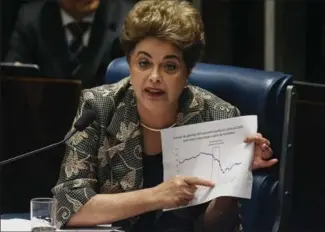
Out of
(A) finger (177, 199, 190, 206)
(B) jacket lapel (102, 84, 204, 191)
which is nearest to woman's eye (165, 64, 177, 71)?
(B) jacket lapel (102, 84, 204, 191)

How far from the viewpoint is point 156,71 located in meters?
2.36

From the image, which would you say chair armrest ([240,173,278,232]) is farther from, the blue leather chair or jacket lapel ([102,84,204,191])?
jacket lapel ([102,84,204,191])

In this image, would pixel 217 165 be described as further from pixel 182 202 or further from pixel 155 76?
pixel 155 76

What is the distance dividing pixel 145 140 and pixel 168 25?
1.11ft

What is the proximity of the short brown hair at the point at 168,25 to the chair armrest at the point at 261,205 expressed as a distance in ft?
1.37

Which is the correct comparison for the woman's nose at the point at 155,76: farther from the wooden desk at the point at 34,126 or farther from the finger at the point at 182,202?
the wooden desk at the point at 34,126

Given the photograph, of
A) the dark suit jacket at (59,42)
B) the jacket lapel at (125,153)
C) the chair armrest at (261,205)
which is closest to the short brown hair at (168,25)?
the jacket lapel at (125,153)

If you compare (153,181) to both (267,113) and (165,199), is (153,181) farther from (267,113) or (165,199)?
(267,113)

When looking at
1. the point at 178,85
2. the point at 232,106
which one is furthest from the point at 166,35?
the point at 232,106

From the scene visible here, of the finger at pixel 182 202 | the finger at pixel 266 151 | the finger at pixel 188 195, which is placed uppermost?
the finger at pixel 266 151

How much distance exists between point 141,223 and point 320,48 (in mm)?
2094

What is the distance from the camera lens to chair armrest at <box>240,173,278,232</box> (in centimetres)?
257

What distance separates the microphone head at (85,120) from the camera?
222cm

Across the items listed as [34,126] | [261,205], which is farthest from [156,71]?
[34,126]
